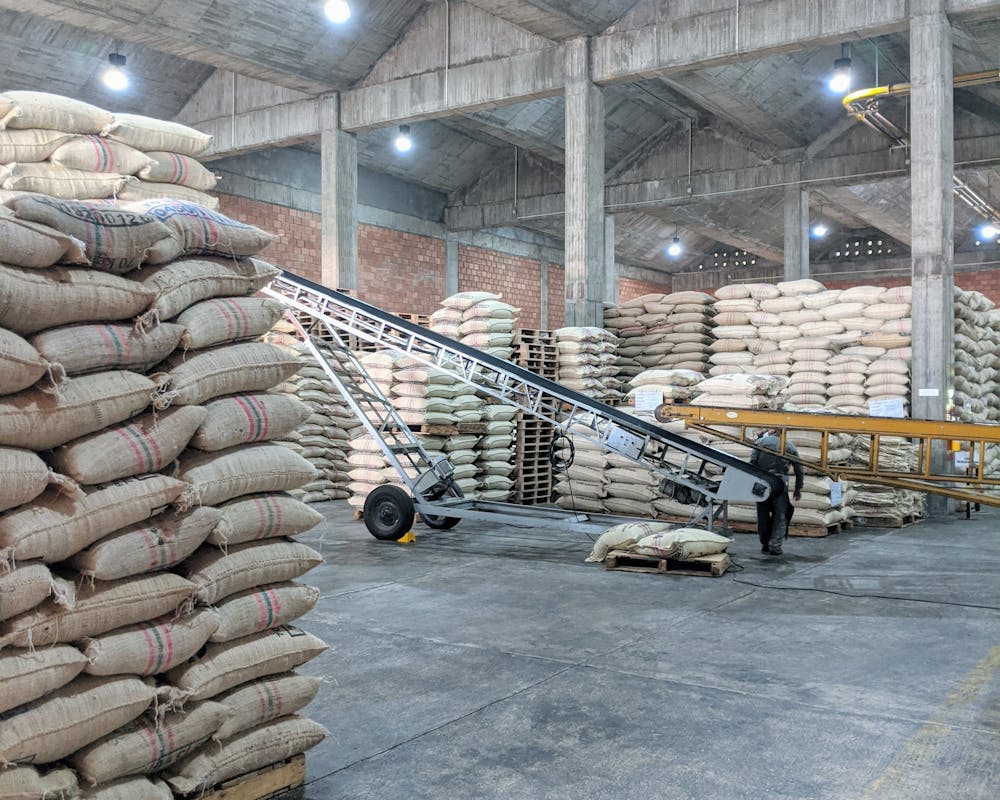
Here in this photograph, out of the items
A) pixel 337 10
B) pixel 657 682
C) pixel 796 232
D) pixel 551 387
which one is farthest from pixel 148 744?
pixel 796 232

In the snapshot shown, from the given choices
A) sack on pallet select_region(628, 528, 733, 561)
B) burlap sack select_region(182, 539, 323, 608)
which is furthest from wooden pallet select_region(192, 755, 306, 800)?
sack on pallet select_region(628, 528, 733, 561)

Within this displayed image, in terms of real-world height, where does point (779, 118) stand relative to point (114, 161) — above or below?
above

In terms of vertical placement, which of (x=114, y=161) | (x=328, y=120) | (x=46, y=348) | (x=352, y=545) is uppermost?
(x=328, y=120)

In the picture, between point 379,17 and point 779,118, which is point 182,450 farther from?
point 779,118

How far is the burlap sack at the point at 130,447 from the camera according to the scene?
3.25m

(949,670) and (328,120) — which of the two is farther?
(328,120)

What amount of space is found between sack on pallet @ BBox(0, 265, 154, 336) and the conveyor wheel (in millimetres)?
6945

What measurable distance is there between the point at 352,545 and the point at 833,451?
565 cm

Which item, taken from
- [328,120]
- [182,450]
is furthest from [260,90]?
[182,450]

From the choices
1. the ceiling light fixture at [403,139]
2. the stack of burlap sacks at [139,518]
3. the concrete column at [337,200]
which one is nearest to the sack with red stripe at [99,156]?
the stack of burlap sacks at [139,518]

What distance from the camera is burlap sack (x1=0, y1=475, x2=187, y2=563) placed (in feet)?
9.91

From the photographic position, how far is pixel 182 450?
370cm

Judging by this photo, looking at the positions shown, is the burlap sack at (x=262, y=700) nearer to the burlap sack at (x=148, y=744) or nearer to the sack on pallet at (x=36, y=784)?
the burlap sack at (x=148, y=744)

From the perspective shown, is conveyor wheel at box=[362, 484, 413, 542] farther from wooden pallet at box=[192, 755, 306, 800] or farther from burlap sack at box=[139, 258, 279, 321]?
wooden pallet at box=[192, 755, 306, 800]
